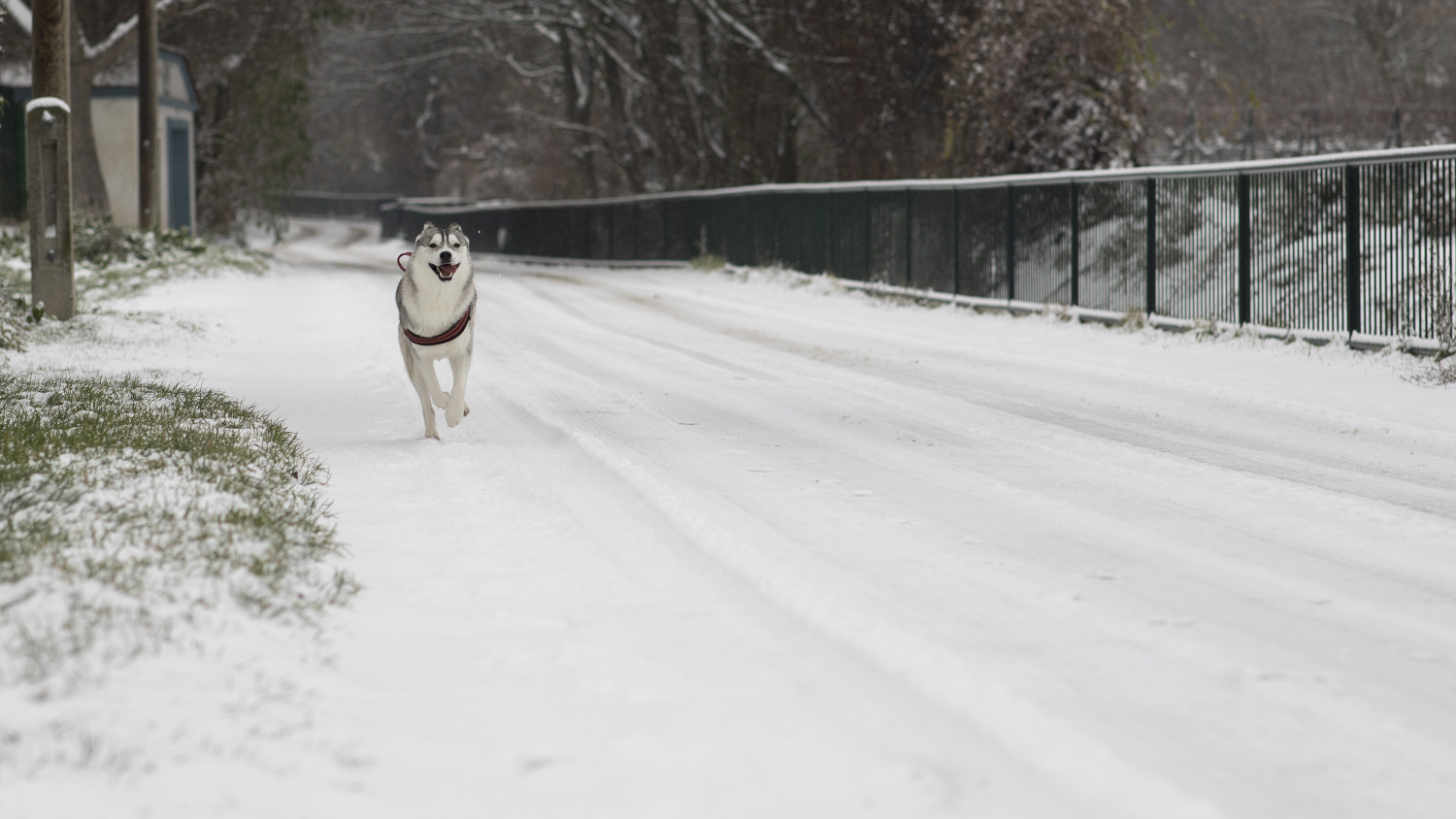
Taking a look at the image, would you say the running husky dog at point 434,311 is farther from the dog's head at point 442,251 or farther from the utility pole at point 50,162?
the utility pole at point 50,162

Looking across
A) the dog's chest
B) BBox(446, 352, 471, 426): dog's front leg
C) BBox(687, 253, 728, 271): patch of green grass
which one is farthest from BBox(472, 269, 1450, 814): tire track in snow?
BBox(687, 253, 728, 271): patch of green grass

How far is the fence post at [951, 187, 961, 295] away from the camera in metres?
20.9

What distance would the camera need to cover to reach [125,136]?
3391cm

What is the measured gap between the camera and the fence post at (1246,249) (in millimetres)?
15305

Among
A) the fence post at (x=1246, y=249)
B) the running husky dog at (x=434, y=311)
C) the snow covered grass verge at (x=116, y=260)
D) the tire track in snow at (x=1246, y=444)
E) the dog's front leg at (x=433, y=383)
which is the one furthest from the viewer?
the snow covered grass verge at (x=116, y=260)

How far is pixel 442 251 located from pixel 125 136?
28.2 metres

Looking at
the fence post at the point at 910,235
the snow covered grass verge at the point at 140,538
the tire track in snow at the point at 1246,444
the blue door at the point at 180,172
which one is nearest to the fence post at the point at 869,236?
the fence post at the point at 910,235

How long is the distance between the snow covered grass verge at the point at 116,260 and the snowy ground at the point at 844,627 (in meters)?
10.1

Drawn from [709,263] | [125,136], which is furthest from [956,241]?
[125,136]

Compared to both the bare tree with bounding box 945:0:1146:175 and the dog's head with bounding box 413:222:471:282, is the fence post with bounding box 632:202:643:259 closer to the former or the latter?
the bare tree with bounding box 945:0:1146:175

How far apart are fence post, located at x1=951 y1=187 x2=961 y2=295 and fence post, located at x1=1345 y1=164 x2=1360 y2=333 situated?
7.40m

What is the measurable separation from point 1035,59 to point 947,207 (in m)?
6.75

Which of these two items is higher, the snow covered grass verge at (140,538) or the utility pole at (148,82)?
the utility pole at (148,82)

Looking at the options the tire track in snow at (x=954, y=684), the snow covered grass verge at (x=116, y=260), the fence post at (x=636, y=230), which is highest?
the fence post at (x=636, y=230)
